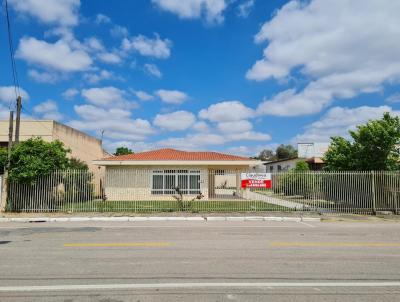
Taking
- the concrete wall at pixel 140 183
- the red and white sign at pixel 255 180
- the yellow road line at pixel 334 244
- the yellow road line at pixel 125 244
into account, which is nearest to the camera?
the yellow road line at pixel 125 244

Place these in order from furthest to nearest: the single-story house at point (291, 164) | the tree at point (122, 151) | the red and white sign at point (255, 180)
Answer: the tree at point (122, 151) < the single-story house at point (291, 164) < the red and white sign at point (255, 180)

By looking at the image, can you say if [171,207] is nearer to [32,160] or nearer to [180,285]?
[32,160]

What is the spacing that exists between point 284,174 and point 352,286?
14.1m

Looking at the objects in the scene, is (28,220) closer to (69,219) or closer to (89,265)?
(69,219)

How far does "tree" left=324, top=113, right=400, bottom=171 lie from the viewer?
62.2 feet

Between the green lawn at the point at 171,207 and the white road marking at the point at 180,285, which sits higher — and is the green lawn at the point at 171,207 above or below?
above

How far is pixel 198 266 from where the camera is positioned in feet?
23.2

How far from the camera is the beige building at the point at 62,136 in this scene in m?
26.4

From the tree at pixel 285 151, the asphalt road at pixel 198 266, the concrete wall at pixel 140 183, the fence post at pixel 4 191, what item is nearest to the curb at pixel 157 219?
the fence post at pixel 4 191

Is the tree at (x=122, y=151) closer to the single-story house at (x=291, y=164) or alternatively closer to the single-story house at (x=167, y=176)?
the single-story house at (x=291, y=164)

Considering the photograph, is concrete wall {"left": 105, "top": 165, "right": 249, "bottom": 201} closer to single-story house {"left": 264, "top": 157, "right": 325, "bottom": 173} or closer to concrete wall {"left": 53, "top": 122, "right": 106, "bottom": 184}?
concrete wall {"left": 53, "top": 122, "right": 106, "bottom": 184}

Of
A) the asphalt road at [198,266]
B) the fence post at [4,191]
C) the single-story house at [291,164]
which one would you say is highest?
the single-story house at [291,164]

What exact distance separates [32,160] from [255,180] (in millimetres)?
11335

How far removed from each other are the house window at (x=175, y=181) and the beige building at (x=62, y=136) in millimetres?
7346
